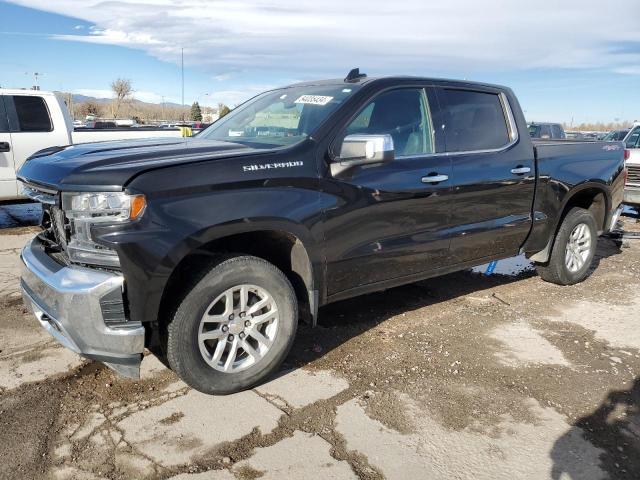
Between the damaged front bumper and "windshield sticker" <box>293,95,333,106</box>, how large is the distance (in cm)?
191

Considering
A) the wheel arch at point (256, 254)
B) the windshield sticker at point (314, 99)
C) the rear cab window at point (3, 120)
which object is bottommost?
the wheel arch at point (256, 254)

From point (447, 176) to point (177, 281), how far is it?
221 cm

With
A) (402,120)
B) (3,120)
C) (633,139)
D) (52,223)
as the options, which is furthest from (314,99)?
(633,139)

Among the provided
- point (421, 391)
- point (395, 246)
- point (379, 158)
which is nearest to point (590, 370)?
point (421, 391)

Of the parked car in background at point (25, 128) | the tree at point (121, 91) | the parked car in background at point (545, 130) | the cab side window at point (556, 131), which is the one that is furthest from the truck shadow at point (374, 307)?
the tree at point (121, 91)

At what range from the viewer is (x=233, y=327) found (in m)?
3.21

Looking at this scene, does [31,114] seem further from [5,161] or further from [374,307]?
[374,307]

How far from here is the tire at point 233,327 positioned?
302 cm

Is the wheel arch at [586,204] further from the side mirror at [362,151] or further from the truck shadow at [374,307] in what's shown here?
the side mirror at [362,151]

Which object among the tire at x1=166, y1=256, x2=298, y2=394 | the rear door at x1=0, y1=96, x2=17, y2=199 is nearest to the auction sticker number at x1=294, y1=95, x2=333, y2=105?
the tire at x1=166, y1=256, x2=298, y2=394

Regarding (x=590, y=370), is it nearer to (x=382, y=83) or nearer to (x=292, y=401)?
(x=292, y=401)

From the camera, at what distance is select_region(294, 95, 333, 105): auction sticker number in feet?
12.6

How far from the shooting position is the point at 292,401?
3268 mm

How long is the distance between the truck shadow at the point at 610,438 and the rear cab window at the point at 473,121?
2.13m
